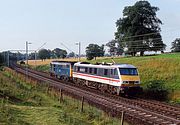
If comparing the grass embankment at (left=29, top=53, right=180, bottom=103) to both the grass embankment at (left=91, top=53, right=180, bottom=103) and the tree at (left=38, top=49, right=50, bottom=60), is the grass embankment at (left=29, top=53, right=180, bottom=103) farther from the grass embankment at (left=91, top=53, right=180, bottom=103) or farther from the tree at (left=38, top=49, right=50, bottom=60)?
the tree at (left=38, top=49, right=50, bottom=60)

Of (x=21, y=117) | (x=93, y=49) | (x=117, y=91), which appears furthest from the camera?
(x=93, y=49)

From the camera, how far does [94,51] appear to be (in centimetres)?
10644

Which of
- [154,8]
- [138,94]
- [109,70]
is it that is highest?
[154,8]

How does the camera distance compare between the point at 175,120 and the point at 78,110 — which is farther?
the point at 78,110

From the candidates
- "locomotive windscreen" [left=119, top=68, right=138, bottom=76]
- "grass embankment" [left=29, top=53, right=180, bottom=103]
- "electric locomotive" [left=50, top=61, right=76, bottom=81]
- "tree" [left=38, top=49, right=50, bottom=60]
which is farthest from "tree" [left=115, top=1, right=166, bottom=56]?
"tree" [left=38, top=49, right=50, bottom=60]

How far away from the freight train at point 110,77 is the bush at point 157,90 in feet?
5.01

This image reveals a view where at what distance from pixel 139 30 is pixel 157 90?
43838 mm

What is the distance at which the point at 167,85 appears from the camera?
109 feet

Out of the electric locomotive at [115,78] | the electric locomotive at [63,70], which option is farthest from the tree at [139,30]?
the electric locomotive at [115,78]

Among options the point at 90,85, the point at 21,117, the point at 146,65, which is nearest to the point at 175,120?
the point at 21,117

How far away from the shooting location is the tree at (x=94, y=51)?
101 metres

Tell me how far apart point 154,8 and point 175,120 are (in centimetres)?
6422

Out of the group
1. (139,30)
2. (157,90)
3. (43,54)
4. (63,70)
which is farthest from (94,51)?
(157,90)

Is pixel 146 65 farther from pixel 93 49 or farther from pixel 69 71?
pixel 93 49
